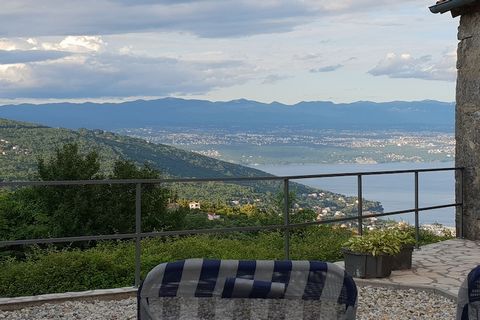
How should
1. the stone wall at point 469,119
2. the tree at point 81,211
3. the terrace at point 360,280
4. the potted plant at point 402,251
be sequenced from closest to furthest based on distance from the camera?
the terrace at point 360,280 < the potted plant at point 402,251 < the stone wall at point 469,119 < the tree at point 81,211

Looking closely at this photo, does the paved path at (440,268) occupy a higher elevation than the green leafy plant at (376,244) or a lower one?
lower

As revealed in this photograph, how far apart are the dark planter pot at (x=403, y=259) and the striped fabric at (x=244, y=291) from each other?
16.5 feet

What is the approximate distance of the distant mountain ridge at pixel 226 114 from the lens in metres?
139

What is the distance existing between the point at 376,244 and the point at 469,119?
110 inches

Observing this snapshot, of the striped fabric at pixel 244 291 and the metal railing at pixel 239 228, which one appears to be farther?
the metal railing at pixel 239 228

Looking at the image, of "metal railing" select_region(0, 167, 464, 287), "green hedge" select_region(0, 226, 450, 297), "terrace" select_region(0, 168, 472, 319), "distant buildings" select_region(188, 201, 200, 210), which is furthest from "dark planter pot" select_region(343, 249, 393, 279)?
"distant buildings" select_region(188, 201, 200, 210)

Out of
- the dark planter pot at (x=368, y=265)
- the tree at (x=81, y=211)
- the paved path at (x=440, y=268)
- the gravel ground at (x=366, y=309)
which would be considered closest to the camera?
the gravel ground at (x=366, y=309)

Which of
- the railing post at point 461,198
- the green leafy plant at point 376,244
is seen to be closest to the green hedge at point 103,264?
the railing post at point 461,198

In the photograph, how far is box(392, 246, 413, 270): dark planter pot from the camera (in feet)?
22.4

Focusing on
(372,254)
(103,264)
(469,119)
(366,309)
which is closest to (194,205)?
(103,264)

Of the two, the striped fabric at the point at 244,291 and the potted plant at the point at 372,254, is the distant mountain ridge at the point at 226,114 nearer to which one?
the potted plant at the point at 372,254

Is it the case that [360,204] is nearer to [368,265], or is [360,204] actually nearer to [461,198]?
[368,265]

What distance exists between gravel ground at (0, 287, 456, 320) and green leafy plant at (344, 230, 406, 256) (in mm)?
586

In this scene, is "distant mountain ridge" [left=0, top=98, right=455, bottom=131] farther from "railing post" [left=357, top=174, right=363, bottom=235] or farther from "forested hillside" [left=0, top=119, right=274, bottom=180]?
"railing post" [left=357, top=174, right=363, bottom=235]
